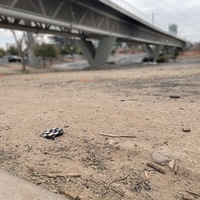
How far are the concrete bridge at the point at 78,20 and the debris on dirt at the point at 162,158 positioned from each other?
64.5ft

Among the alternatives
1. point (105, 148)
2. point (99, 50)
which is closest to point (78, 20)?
point (99, 50)

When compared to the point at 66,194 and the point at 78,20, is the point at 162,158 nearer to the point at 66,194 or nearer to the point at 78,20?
the point at 66,194

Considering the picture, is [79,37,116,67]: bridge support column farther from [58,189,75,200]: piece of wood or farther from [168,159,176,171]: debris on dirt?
[58,189,75,200]: piece of wood

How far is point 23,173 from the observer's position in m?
4.13

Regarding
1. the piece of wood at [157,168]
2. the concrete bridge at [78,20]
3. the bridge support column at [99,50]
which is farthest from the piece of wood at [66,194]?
the bridge support column at [99,50]

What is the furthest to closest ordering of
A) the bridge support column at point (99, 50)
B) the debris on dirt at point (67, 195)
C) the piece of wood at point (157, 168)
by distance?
the bridge support column at point (99, 50) → the piece of wood at point (157, 168) → the debris on dirt at point (67, 195)

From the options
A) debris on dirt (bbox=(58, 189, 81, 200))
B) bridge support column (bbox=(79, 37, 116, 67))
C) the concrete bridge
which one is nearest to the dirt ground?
debris on dirt (bbox=(58, 189, 81, 200))

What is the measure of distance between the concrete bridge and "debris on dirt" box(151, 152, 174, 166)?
1965 centimetres

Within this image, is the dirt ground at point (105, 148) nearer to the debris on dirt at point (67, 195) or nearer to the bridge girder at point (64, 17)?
the debris on dirt at point (67, 195)

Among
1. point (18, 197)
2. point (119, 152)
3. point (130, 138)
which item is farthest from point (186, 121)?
point (18, 197)

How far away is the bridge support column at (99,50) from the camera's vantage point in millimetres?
42219

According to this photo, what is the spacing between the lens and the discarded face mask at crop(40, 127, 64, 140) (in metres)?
5.46

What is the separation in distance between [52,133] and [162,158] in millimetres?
2384

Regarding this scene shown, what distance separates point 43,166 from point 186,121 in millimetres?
3454
